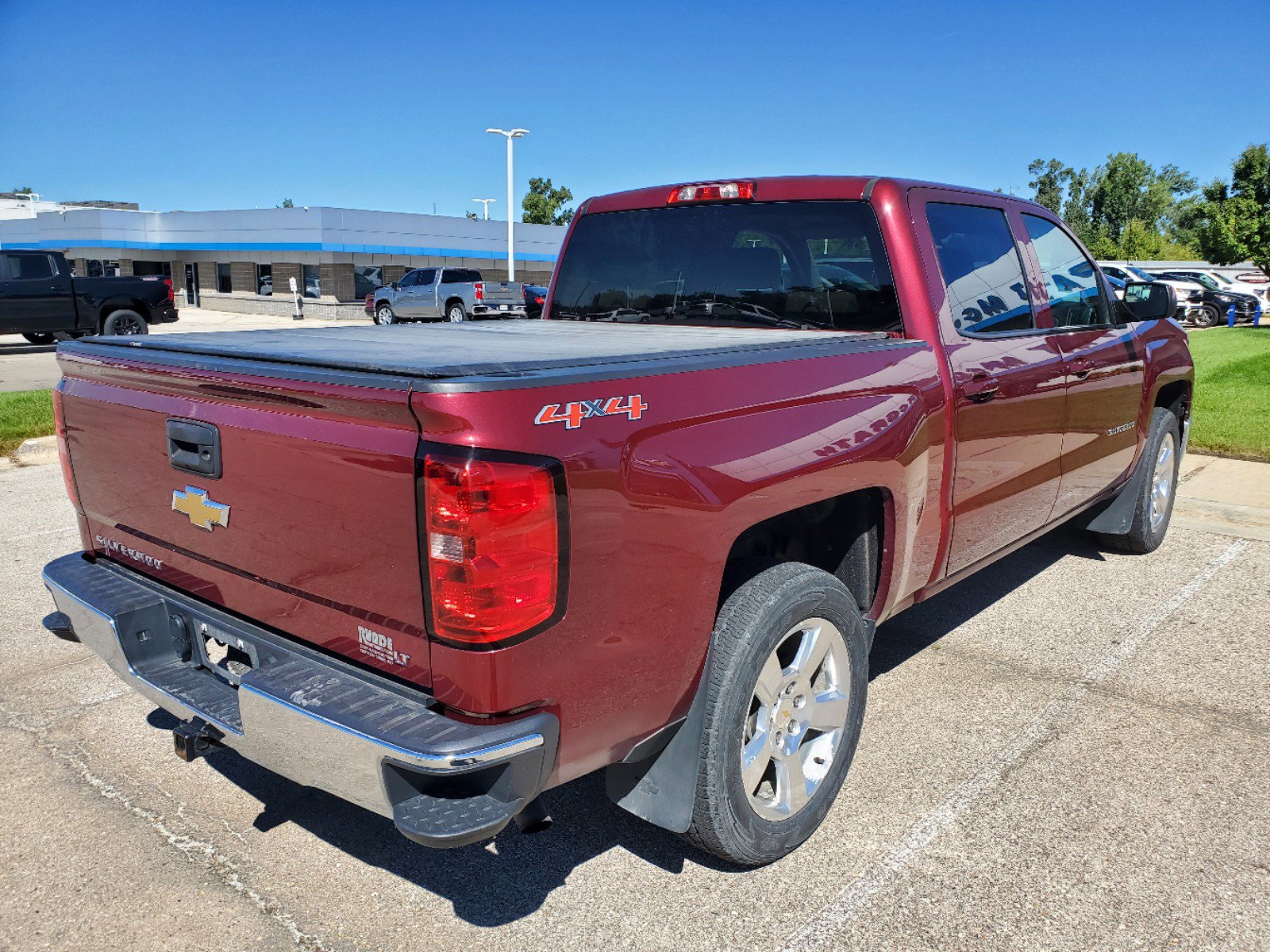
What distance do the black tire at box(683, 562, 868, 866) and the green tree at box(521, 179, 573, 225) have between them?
83942 millimetres

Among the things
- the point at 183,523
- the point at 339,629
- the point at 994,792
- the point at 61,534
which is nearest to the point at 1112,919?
the point at 994,792

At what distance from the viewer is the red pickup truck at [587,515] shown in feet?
6.95

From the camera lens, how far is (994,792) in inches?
133

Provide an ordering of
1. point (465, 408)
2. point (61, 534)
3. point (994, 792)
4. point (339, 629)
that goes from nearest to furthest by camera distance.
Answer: point (465, 408)
point (339, 629)
point (994, 792)
point (61, 534)

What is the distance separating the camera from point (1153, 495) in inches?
237

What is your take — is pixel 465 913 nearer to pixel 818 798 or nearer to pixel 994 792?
pixel 818 798

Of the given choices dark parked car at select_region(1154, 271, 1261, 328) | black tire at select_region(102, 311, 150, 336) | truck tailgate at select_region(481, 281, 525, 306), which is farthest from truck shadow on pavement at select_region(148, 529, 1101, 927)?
dark parked car at select_region(1154, 271, 1261, 328)

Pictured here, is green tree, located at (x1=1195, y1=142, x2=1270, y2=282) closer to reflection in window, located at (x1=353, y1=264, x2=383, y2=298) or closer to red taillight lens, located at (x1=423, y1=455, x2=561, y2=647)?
reflection in window, located at (x1=353, y1=264, x2=383, y2=298)

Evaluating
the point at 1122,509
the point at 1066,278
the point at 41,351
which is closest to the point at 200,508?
the point at 1066,278

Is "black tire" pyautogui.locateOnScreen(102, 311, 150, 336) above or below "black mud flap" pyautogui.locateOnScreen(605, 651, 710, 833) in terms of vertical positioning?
above

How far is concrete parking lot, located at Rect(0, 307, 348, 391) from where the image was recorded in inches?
591

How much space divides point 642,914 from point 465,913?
49cm

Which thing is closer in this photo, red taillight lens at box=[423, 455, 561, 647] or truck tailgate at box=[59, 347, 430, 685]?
red taillight lens at box=[423, 455, 561, 647]

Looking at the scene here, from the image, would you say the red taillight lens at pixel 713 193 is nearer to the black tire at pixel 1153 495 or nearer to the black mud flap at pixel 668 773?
the black mud flap at pixel 668 773
